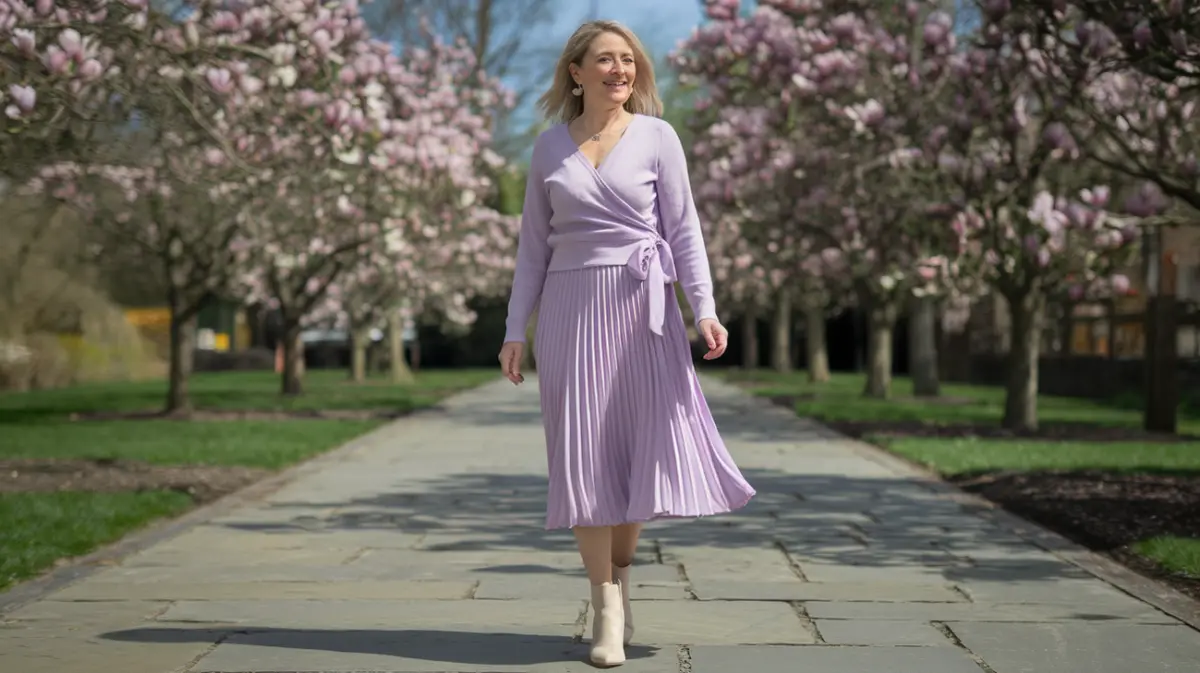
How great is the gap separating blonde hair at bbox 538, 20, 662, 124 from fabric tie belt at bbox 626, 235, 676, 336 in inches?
18.7

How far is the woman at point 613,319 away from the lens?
18.3 feet

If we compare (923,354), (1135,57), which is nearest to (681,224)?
(1135,57)

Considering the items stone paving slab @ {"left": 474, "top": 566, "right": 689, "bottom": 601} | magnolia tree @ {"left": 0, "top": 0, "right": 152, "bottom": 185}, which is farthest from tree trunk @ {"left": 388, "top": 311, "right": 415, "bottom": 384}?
stone paving slab @ {"left": 474, "top": 566, "right": 689, "bottom": 601}

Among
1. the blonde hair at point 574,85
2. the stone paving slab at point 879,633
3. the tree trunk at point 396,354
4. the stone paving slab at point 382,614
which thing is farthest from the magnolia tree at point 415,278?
the blonde hair at point 574,85

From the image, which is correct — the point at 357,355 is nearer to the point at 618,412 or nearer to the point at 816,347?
the point at 816,347

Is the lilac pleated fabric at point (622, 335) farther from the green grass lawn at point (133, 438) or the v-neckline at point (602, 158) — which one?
the green grass lawn at point (133, 438)

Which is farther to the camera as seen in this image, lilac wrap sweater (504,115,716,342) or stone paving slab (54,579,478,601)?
stone paving slab (54,579,478,601)

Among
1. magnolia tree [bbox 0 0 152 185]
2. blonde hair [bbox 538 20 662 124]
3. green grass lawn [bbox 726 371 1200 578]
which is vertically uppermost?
magnolia tree [bbox 0 0 152 185]

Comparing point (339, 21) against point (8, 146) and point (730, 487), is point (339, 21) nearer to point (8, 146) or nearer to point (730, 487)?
point (8, 146)

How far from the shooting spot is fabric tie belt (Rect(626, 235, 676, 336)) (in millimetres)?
5598

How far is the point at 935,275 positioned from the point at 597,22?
12268mm

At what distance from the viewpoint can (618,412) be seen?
18.5 feet

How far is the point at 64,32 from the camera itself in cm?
1018

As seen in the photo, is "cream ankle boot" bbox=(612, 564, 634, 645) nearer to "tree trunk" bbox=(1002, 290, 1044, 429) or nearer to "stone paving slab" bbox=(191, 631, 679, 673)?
"stone paving slab" bbox=(191, 631, 679, 673)
